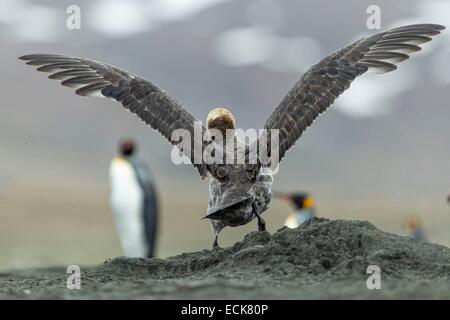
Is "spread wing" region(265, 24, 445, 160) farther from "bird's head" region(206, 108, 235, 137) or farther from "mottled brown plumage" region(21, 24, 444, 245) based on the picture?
"bird's head" region(206, 108, 235, 137)

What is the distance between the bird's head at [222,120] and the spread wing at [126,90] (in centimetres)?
22

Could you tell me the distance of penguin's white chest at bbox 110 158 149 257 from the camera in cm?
1912

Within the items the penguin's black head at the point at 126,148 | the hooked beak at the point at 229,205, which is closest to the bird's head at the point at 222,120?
the hooked beak at the point at 229,205

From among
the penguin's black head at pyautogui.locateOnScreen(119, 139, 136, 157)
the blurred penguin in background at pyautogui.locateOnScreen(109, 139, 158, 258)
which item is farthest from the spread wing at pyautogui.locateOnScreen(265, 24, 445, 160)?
the penguin's black head at pyautogui.locateOnScreen(119, 139, 136, 157)

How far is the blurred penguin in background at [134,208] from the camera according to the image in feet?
62.7

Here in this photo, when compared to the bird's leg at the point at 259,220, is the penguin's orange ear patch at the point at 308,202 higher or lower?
higher

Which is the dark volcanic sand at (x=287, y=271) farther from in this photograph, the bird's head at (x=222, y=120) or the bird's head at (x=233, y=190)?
the bird's head at (x=222, y=120)

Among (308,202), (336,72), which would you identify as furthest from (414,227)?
(336,72)

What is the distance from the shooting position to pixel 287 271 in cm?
792

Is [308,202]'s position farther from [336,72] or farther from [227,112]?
[227,112]

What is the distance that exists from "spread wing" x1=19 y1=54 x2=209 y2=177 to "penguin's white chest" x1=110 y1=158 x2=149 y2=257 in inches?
320
